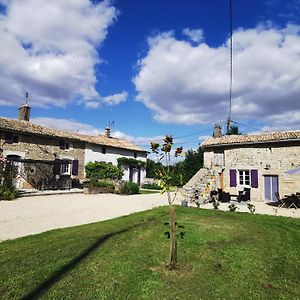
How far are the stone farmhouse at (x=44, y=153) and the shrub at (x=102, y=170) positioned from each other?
577mm

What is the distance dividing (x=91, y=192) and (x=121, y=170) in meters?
8.26

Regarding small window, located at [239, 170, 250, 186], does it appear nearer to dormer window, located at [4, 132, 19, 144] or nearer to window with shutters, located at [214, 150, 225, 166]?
window with shutters, located at [214, 150, 225, 166]

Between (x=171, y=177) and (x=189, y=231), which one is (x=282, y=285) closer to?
(x=171, y=177)

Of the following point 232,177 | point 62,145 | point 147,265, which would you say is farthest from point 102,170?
point 147,265

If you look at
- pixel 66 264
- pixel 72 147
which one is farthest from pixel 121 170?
pixel 66 264

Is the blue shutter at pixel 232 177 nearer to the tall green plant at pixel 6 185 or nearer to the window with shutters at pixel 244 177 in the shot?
the window with shutters at pixel 244 177

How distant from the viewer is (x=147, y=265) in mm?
4812

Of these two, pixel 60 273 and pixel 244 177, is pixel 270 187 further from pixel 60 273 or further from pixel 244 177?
pixel 60 273

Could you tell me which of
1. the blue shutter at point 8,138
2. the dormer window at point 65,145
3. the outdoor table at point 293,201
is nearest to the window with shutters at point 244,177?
the outdoor table at point 293,201

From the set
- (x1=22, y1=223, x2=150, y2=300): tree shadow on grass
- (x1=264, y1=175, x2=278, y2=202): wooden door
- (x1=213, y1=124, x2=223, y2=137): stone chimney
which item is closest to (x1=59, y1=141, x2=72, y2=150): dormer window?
(x1=213, y1=124, x2=223, y2=137): stone chimney

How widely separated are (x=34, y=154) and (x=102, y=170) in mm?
6981

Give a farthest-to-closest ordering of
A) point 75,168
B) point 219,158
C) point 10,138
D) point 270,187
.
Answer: point 75,168
point 219,158
point 10,138
point 270,187

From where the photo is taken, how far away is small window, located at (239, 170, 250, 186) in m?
18.5

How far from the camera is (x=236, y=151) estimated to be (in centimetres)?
1916
